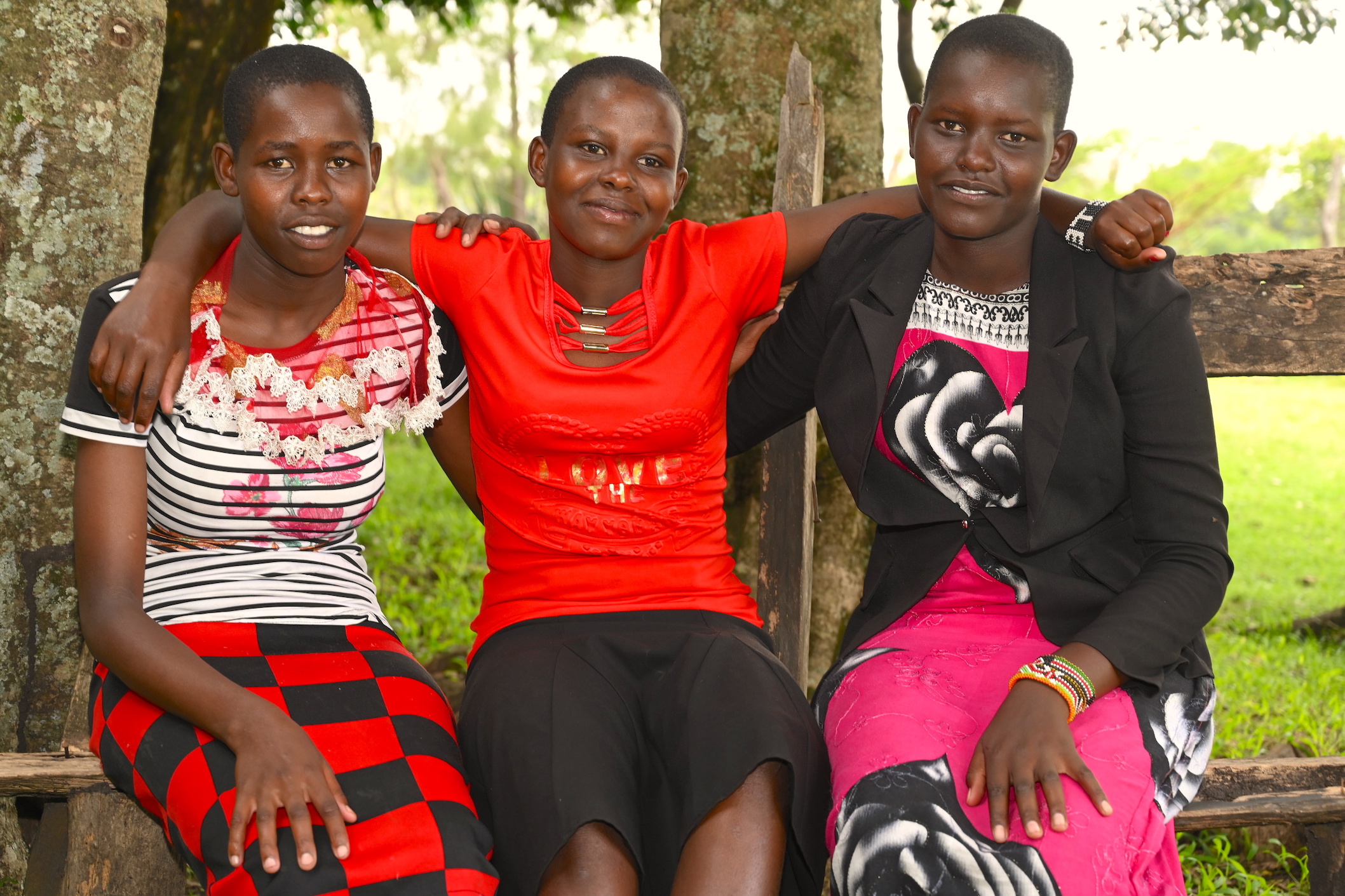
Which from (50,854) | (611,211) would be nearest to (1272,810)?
(611,211)

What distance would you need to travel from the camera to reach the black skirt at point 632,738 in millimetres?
2020

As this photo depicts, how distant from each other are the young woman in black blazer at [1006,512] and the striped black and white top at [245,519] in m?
1.07

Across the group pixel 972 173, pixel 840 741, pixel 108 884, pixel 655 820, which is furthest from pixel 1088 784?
pixel 108 884

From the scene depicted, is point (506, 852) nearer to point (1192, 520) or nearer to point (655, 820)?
point (655, 820)

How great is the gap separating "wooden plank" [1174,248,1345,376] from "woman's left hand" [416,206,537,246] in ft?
5.79

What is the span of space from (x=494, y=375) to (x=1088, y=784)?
4.73ft

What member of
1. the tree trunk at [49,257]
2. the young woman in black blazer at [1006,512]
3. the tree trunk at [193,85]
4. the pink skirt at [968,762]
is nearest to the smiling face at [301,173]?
the tree trunk at [49,257]

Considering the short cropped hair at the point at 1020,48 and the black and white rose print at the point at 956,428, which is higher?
the short cropped hair at the point at 1020,48

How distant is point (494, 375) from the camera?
8.09ft

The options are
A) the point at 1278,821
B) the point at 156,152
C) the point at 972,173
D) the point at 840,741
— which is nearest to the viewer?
the point at 840,741

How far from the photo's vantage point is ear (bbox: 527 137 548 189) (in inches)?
103

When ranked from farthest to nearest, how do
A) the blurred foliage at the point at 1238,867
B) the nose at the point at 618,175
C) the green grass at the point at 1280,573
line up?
the green grass at the point at 1280,573 < the blurred foliage at the point at 1238,867 < the nose at the point at 618,175

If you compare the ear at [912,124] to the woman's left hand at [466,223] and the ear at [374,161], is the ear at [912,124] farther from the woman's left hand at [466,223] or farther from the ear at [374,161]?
the ear at [374,161]

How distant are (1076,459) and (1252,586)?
17.0ft
